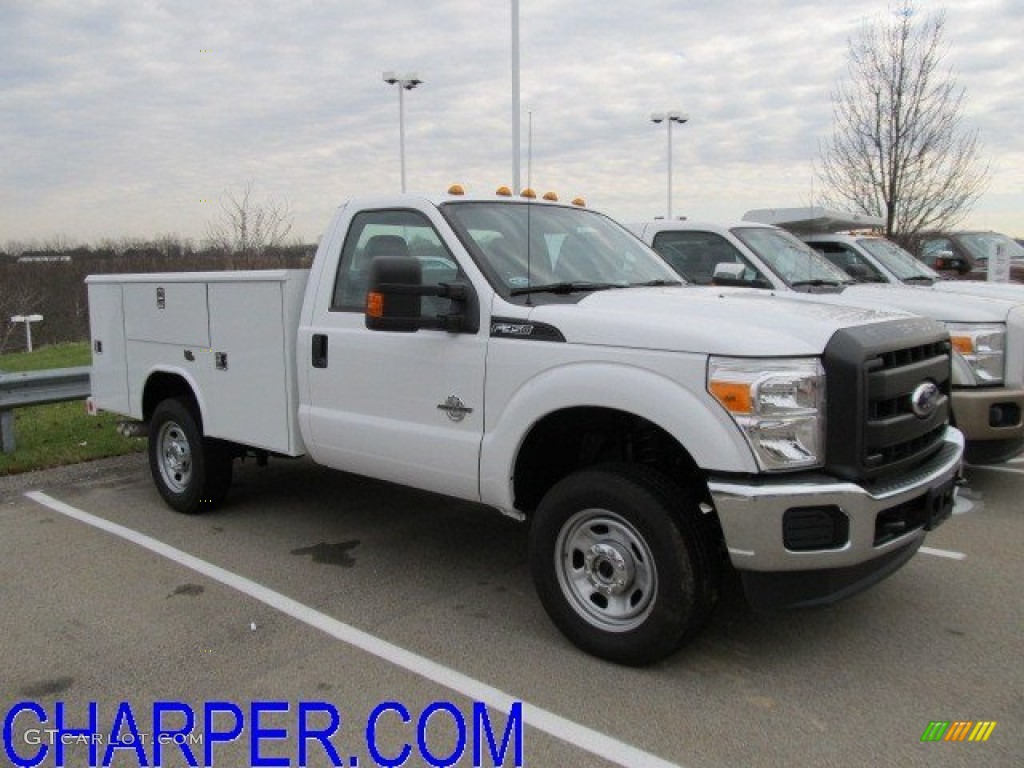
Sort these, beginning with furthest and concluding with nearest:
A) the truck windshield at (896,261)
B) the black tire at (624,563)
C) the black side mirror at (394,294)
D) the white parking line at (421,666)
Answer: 1. the truck windshield at (896,261)
2. the black side mirror at (394,294)
3. the black tire at (624,563)
4. the white parking line at (421,666)

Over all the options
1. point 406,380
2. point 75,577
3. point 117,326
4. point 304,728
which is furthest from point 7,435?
point 304,728

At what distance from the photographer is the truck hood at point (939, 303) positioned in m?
6.35

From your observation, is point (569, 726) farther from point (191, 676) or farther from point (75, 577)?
point (75, 577)

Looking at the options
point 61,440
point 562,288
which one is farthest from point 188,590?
point 61,440

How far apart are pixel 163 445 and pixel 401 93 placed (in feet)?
50.1

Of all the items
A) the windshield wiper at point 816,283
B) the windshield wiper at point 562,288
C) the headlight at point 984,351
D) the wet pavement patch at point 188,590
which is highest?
the windshield wiper at point 562,288

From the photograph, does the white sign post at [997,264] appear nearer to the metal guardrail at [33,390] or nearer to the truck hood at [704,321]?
the truck hood at [704,321]

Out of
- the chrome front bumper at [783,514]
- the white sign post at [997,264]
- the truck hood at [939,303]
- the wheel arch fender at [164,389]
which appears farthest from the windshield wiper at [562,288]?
the white sign post at [997,264]

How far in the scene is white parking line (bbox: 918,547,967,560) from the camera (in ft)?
17.0

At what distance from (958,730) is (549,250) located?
9.28 ft

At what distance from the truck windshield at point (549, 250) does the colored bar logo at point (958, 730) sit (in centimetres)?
239

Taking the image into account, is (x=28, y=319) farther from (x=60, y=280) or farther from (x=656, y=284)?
(x=60, y=280)

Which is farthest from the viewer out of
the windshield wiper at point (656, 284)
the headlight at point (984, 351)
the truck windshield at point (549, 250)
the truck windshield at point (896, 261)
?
the truck windshield at point (896, 261)

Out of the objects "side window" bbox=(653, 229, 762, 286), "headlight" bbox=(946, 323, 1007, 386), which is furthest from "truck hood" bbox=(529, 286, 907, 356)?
"side window" bbox=(653, 229, 762, 286)
